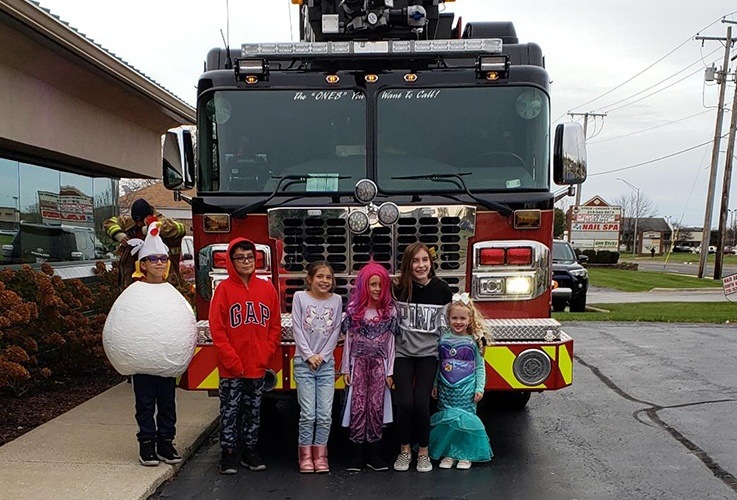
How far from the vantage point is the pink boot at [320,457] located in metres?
5.31

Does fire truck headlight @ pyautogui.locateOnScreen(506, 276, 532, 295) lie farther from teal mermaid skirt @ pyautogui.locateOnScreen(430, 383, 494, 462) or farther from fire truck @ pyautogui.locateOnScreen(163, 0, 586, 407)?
teal mermaid skirt @ pyautogui.locateOnScreen(430, 383, 494, 462)

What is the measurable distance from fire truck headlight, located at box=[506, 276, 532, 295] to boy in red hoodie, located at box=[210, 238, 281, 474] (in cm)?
161

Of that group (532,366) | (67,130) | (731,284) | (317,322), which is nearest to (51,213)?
(67,130)

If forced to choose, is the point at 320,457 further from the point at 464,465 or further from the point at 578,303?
the point at 578,303

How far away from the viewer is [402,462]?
17.5 ft

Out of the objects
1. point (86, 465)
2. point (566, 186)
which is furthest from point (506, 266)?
point (86, 465)

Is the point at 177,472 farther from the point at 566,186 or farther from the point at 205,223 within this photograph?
the point at 566,186

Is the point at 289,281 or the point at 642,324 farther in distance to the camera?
the point at 642,324

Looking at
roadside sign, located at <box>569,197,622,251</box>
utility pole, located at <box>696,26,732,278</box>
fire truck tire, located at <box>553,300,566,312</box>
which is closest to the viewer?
fire truck tire, located at <box>553,300,566,312</box>

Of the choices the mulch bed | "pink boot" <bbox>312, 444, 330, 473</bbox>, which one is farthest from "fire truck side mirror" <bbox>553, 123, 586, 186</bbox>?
the mulch bed

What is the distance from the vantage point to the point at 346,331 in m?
5.23

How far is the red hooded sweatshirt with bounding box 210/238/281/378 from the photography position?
5.04 m

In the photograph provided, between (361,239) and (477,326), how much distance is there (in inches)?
39.6

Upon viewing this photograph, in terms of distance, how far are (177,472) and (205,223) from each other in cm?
174
